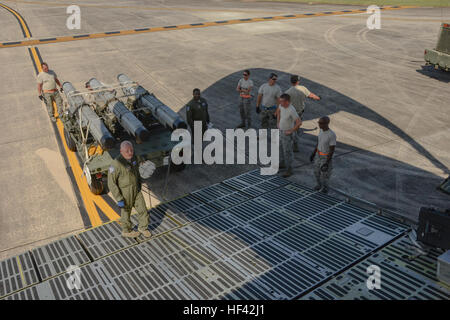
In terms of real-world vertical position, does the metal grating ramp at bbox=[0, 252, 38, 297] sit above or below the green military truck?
below

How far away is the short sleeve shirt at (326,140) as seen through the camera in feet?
25.7

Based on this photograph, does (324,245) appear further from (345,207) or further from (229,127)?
(229,127)

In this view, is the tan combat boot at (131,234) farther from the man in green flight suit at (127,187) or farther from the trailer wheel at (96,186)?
the trailer wheel at (96,186)

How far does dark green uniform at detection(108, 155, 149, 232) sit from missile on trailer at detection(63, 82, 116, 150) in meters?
1.82

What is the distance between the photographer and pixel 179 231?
706 cm

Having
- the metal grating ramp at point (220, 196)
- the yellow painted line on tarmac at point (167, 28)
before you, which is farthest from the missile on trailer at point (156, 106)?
the yellow painted line on tarmac at point (167, 28)

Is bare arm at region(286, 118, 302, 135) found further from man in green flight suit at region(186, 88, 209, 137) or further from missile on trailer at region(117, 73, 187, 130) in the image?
man in green flight suit at region(186, 88, 209, 137)

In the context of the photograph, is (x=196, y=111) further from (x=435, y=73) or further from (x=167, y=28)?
(x=167, y=28)

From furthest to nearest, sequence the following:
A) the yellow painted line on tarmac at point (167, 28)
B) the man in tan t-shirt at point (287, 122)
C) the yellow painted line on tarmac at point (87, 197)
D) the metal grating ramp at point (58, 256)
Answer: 1. the yellow painted line on tarmac at point (167, 28)
2. the man in tan t-shirt at point (287, 122)
3. the yellow painted line on tarmac at point (87, 197)
4. the metal grating ramp at point (58, 256)

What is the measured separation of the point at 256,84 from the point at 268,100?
6.17 m

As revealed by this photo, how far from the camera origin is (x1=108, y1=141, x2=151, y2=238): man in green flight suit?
21.8ft

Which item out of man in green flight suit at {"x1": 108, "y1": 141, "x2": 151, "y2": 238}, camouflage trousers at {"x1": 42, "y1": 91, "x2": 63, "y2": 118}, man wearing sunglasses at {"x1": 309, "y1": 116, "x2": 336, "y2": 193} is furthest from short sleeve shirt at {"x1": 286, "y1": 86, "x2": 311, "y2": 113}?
camouflage trousers at {"x1": 42, "y1": 91, "x2": 63, "y2": 118}

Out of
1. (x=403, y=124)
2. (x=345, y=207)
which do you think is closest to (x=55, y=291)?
(x=345, y=207)

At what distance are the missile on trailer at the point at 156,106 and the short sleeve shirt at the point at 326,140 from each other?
323 centimetres
